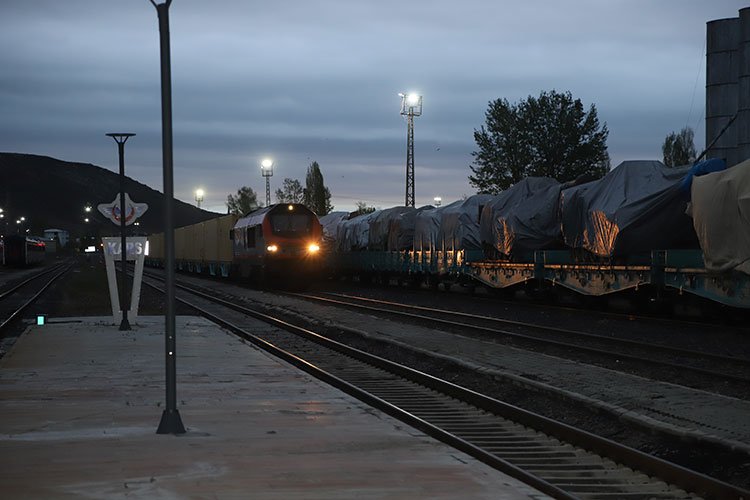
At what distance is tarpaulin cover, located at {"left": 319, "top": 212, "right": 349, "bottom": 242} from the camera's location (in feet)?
182

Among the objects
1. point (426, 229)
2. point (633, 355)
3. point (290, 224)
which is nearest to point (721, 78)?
point (426, 229)

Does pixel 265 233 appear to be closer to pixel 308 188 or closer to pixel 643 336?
pixel 643 336

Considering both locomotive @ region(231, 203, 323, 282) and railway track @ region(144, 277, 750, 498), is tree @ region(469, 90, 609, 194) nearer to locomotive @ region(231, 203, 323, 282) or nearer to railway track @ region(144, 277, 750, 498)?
locomotive @ region(231, 203, 323, 282)

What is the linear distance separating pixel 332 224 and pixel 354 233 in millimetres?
5802

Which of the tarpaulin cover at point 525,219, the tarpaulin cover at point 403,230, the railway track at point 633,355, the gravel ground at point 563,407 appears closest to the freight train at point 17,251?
the tarpaulin cover at point 403,230

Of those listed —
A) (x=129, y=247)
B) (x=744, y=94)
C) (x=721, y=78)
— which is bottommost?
(x=129, y=247)

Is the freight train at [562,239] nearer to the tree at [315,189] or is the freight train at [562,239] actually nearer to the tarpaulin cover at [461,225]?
the tarpaulin cover at [461,225]

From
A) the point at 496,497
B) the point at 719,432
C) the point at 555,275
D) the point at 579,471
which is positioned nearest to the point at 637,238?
the point at 555,275

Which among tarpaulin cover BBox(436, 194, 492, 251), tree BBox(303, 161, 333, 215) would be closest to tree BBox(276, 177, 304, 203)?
tree BBox(303, 161, 333, 215)

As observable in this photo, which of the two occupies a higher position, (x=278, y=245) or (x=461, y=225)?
(x=461, y=225)

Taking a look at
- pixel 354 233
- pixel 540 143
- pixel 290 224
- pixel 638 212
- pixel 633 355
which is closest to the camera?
pixel 633 355

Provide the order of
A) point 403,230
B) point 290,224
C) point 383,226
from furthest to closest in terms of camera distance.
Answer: point 383,226 → point 403,230 → point 290,224

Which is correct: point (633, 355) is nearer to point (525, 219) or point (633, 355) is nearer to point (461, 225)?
point (525, 219)

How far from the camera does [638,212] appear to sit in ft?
77.2
